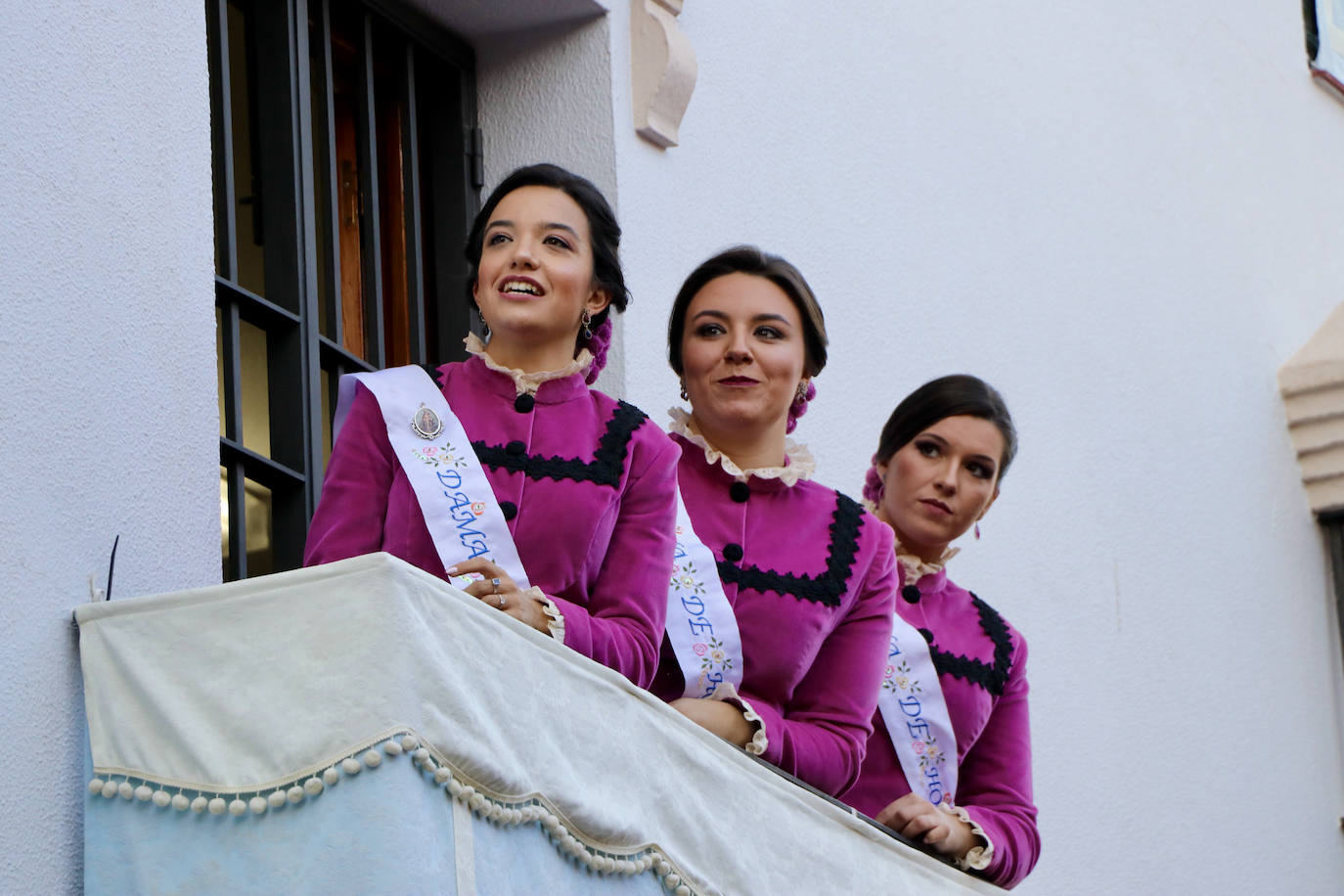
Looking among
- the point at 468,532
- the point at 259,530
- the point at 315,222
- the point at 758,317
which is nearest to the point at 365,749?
the point at 468,532

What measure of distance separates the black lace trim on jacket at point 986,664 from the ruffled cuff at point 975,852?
1.10 feet

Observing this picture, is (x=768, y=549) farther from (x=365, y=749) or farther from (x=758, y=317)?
(x=365, y=749)

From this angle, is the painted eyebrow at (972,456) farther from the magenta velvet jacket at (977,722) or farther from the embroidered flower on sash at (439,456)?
the embroidered flower on sash at (439,456)

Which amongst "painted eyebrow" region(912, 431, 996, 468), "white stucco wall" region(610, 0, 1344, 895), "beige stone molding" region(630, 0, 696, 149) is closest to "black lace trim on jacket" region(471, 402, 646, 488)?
"painted eyebrow" region(912, 431, 996, 468)

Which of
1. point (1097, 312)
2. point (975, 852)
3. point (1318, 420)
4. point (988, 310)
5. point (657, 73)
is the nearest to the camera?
point (975, 852)

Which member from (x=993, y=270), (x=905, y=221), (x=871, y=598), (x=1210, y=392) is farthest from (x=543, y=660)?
(x=1210, y=392)

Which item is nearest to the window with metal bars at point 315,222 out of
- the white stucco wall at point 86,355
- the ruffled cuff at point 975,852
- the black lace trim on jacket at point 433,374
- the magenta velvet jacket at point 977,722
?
the white stucco wall at point 86,355

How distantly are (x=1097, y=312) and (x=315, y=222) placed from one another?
384 cm

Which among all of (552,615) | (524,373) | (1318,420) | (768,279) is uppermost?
(1318,420)

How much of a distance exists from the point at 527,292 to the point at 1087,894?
4219 mm

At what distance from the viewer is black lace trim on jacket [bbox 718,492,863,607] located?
3943mm

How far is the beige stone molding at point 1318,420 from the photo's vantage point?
30.8 ft

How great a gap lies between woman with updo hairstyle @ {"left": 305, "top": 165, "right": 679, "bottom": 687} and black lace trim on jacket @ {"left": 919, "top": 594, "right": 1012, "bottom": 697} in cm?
109

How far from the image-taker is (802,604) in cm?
394
